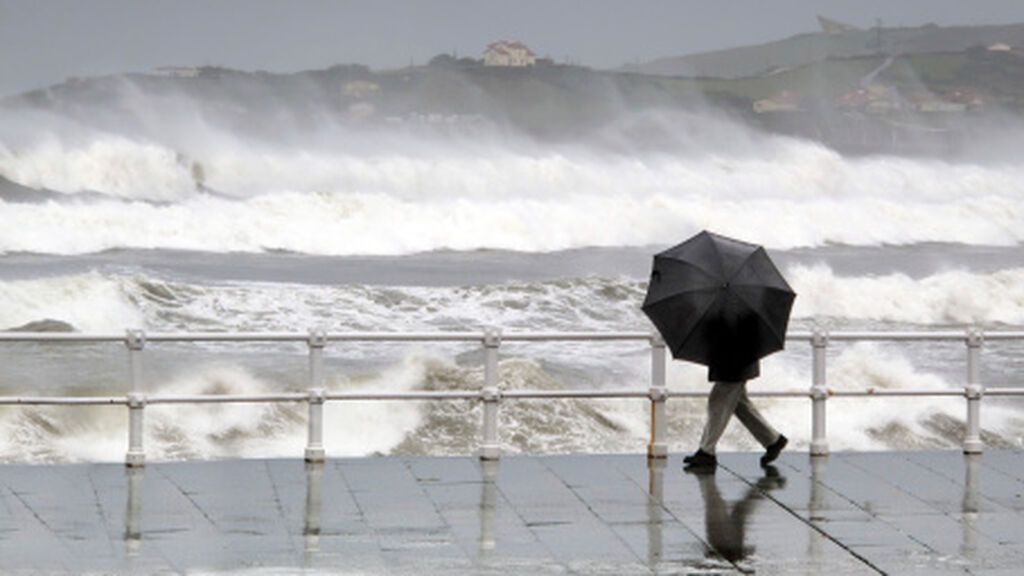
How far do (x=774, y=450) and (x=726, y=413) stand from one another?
50cm

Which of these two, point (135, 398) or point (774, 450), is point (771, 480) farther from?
point (135, 398)

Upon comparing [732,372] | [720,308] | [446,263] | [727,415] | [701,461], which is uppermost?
[720,308]

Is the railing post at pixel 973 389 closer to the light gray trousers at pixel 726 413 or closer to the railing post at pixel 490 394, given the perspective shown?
the light gray trousers at pixel 726 413

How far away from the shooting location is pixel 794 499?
13.4 meters

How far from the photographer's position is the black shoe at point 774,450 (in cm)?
1457

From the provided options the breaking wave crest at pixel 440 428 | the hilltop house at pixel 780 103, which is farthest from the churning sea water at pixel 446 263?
the hilltop house at pixel 780 103

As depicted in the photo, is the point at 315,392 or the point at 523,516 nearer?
the point at 523,516

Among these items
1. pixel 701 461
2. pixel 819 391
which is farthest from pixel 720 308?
pixel 819 391

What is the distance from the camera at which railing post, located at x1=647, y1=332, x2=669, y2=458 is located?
571 inches

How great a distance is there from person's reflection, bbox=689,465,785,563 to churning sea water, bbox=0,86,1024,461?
30.5 ft

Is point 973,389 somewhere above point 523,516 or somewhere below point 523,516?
above

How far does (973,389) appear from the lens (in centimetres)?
1495

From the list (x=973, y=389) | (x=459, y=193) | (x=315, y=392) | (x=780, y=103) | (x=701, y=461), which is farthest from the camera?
(x=780, y=103)

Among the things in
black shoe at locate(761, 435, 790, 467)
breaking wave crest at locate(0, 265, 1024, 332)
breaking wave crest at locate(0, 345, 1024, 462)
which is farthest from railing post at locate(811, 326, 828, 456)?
breaking wave crest at locate(0, 265, 1024, 332)
